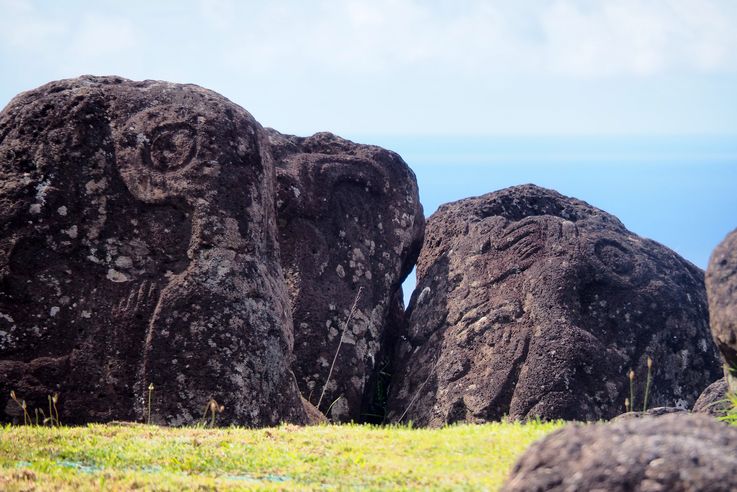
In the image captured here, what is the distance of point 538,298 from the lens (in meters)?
13.4

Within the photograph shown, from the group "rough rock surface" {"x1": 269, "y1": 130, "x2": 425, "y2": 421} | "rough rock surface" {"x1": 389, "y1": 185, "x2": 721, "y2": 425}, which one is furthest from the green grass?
"rough rock surface" {"x1": 269, "y1": 130, "x2": 425, "y2": 421}

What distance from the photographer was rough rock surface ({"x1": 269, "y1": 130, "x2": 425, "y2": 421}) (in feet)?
45.5

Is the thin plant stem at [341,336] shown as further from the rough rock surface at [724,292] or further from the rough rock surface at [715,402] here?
the rough rock surface at [724,292]

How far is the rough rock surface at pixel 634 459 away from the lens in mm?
5004

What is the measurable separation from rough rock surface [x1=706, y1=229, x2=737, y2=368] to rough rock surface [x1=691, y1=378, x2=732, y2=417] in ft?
7.51

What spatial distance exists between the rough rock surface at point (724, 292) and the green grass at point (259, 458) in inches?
60.0

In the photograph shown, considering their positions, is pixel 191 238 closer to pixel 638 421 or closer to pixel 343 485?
pixel 343 485

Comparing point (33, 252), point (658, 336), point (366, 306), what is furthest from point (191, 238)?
point (658, 336)

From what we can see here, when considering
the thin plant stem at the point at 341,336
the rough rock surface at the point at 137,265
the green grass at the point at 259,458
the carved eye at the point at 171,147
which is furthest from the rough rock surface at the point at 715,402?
the carved eye at the point at 171,147

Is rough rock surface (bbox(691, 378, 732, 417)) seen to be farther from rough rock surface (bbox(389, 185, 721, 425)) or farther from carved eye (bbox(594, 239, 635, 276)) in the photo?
carved eye (bbox(594, 239, 635, 276))

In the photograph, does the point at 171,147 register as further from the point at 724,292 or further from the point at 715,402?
the point at 724,292

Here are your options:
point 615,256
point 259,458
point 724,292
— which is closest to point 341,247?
point 615,256

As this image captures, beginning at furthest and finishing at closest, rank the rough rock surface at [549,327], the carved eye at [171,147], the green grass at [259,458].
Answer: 1. the rough rock surface at [549,327]
2. the carved eye at [171,147]
3. the green grass at [259,458]

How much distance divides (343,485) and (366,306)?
725cm
